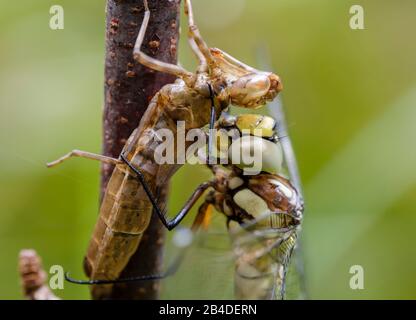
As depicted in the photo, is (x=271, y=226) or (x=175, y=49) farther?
(x=271, y=226)

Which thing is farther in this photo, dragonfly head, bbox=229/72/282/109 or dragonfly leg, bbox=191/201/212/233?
dragonfly leg, bbox=191/201/212/233

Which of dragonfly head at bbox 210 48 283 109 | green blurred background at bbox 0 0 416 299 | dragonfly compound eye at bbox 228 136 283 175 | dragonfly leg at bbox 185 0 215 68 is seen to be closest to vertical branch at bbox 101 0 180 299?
dragonfly leg at bbox 185 0 215 68

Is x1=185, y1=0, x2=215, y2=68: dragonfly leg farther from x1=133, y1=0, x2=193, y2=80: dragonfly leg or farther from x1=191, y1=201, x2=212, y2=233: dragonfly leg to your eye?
x1=191, y1=201, x2=212, y2=233: dragonfly leg

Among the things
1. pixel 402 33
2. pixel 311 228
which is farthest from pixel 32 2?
pixel 402 33

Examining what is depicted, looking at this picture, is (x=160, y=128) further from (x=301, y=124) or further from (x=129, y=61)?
(x=301, y=124)

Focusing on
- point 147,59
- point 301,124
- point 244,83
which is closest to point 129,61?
point 147,59
